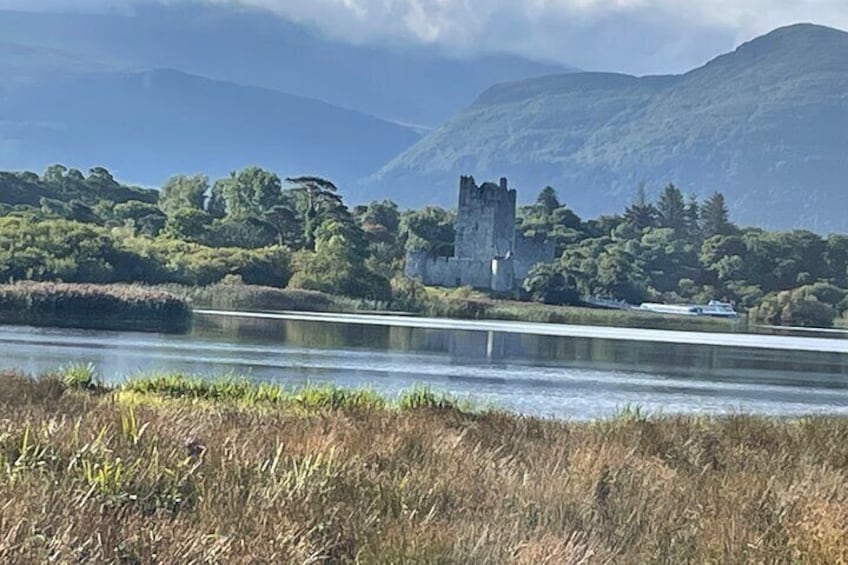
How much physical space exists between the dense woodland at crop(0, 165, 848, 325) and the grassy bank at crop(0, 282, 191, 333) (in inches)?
362

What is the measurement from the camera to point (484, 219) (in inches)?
3775

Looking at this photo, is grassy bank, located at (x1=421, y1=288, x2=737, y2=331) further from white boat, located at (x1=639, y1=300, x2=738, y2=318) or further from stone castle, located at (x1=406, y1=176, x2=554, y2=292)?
stone castle, located at (x1=406, y1=176, x2=554, y2=292)

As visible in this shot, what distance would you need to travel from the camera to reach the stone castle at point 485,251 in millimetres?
86188

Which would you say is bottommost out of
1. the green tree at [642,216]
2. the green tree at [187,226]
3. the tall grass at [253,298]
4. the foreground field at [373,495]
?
the tall grass at [253,298]

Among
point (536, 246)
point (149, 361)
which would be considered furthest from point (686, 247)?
point (149, 361)

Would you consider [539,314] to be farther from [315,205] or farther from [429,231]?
[429,231]

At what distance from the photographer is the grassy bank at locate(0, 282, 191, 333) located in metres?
39.6

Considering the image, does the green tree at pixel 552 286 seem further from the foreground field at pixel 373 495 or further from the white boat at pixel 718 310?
the foreground field at pixel 373 495

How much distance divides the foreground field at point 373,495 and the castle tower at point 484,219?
3283 inches

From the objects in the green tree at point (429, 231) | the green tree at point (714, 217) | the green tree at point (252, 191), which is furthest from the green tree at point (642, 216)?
the green tree at point (252, 191)

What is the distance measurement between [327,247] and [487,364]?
37482mm

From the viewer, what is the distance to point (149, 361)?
953 inches

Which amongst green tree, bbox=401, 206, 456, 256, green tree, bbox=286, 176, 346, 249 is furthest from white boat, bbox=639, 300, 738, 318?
green tree, bbox=286, 176, 346, 249

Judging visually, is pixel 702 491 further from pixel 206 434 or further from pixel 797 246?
pixel 797 246
